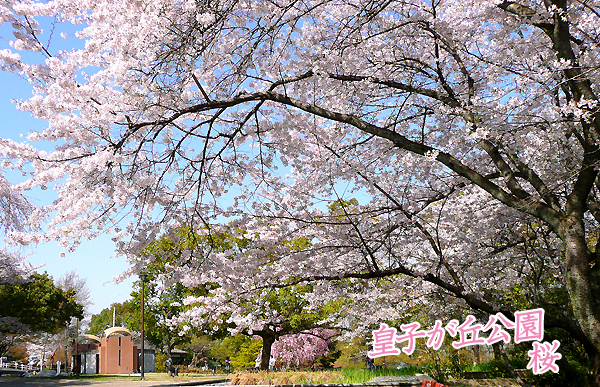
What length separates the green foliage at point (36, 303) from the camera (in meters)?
23.4

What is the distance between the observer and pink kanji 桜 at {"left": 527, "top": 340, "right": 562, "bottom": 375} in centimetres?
675

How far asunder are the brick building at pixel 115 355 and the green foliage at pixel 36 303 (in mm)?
11132

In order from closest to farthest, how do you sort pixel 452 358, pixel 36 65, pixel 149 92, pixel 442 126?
pixel 36 65, pixel 149 92, pixel 442 126, pixel 452 358

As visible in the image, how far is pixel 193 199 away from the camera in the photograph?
22.9 ft

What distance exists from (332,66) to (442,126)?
226 cm

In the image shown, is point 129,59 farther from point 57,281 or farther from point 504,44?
point 57,281

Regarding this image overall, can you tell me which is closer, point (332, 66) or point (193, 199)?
point (332, 66)

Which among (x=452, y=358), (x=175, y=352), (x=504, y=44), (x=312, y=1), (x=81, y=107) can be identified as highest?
(x=312, y=1)

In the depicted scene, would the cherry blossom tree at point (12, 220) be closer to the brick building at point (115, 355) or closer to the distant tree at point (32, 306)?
the distant tree at point (32, 306)

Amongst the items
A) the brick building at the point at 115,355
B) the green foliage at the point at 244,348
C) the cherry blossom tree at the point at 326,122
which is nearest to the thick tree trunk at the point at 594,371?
the cherry blossom tree at the point at 326,122

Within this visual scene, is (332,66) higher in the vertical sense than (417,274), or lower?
higher

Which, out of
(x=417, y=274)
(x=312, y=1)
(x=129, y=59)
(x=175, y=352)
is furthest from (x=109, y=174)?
(x=175, y=352)

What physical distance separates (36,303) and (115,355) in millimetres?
16115

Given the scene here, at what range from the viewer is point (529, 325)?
6609 millimetres
